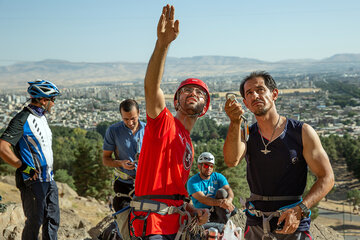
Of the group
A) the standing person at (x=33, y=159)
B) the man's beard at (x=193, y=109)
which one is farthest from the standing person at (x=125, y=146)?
the man's beard at (x=193, y=109)

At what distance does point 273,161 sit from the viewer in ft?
11.3

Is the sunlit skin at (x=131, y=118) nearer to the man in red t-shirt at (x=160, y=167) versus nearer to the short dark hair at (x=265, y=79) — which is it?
the short dark hair at (x=265, y=79)

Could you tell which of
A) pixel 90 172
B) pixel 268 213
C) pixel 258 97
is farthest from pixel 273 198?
pixel 90 172

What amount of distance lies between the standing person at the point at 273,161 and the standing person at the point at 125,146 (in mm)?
2371

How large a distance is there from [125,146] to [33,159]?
51.9 inches

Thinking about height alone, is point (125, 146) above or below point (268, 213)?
above

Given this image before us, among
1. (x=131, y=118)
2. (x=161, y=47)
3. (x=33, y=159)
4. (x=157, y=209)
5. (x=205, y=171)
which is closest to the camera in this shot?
(x=161, y=47)

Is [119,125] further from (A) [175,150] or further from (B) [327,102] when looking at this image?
(B) [327,102]

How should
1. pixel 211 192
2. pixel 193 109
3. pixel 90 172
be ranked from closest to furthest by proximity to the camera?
pixel 193 109 < pixel 211 192 < pixel 90 172

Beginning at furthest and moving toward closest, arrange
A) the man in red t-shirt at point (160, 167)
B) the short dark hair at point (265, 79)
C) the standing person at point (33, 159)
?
the standing person at point (33, 159) → the short dark hair at point (265, 79) → the man in red t-shirt at point (160, 167)

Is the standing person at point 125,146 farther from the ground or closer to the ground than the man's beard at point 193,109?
closer to the ground

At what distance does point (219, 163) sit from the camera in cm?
3388

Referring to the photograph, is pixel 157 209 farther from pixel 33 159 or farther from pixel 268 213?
pixel 33 159

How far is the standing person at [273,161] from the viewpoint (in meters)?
3.33
